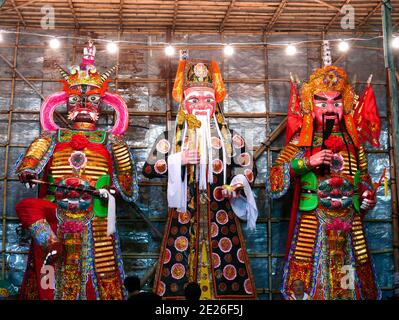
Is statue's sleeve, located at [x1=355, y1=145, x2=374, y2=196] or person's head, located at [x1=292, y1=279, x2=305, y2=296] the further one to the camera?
statue's sleeve, located at [x1=355, y1=145, x2=374, y2=196]

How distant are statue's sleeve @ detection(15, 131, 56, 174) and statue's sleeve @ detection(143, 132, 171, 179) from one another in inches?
42.0

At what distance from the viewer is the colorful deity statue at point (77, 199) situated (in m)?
7.04

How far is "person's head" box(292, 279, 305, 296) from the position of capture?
7.36 meters

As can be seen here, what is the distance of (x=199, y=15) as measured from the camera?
8578 mm

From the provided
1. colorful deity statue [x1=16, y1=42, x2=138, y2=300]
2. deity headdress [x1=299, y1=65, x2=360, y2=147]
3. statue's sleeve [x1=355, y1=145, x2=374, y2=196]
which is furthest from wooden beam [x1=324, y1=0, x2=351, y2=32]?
colorful deity statue [x1=16, y1=42, x2=138, y2=300]

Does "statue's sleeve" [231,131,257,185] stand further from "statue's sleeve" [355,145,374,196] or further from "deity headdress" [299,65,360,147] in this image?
"statue's sleeve" [355,145,374,196]

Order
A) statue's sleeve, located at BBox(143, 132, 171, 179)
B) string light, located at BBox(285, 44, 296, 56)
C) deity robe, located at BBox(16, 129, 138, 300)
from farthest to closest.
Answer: string light, located at BBox(285, 44, 296, 56) → statue's sleeve, located at BBox(143, 132, 171, 179) → deity robe, located at BBox(16, 129, 138, 300)

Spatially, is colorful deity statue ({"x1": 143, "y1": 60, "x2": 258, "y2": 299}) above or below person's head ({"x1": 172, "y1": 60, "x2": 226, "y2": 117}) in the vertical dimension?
below

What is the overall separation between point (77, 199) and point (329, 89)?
3111mm

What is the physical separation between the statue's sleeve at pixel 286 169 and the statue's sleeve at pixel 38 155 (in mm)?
2511

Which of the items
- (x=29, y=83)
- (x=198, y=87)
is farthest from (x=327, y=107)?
(x=29, y=83)

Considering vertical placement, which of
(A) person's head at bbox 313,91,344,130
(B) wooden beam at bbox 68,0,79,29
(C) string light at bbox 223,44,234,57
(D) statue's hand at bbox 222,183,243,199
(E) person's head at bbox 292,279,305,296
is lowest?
(E) person's head at bbox 292,279,305,296

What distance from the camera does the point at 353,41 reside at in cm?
906
